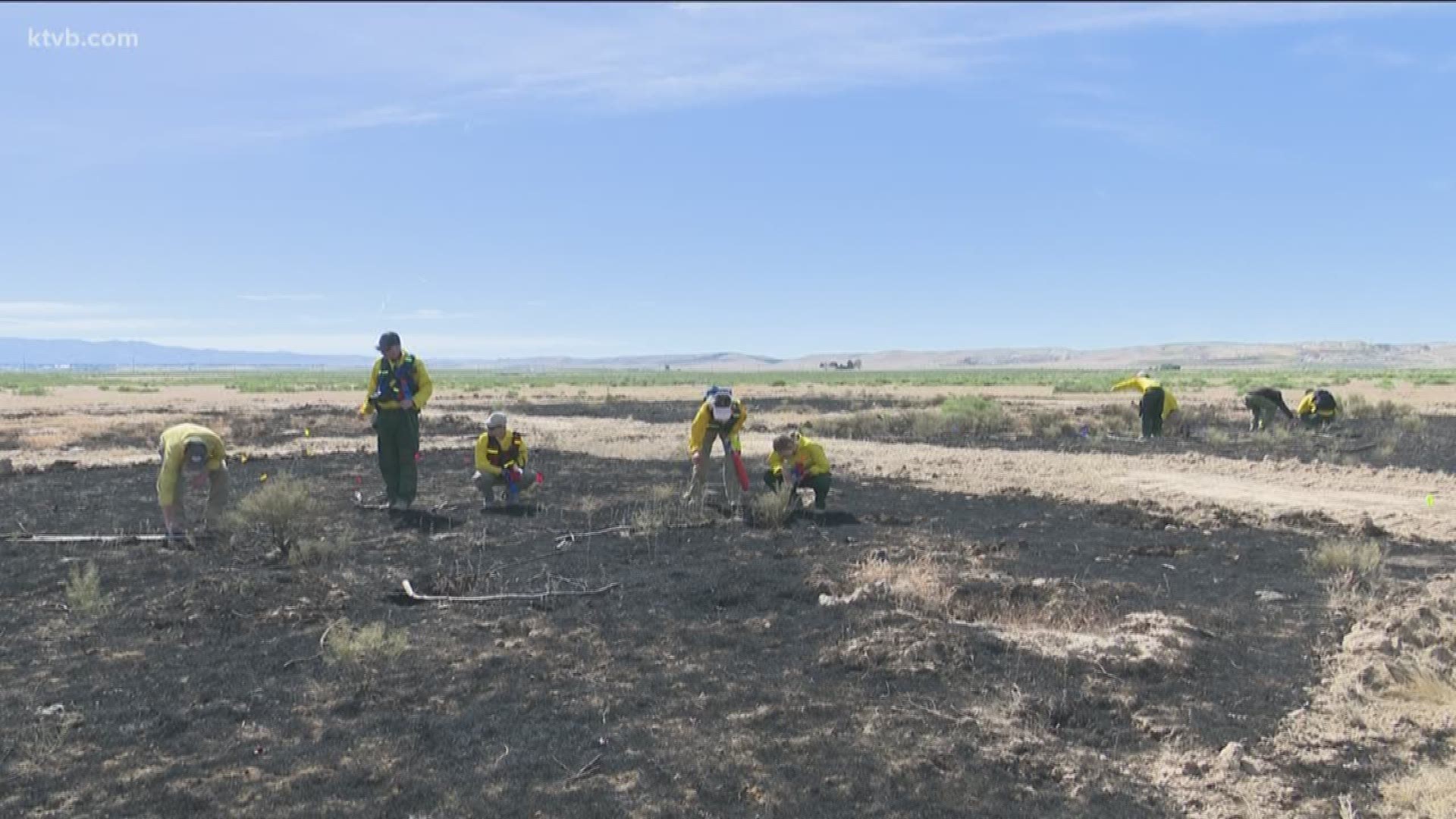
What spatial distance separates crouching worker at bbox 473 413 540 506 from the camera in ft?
40.1

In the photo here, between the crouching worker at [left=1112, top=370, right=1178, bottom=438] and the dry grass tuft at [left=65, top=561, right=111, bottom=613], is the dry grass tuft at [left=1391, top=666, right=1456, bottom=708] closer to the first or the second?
the dry grass tuft at [left=65, top=561, right=111, bottom=613]

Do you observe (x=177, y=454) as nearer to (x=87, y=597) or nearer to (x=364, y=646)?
(x=87, y=597)

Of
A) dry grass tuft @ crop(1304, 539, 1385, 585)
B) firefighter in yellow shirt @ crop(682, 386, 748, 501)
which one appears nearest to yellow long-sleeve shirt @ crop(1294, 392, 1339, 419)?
dry grass tuft @ crop(1304, 539, 1385, 585)

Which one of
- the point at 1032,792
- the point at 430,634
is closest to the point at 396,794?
the point at 430,634

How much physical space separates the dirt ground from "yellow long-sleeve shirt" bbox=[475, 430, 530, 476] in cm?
60

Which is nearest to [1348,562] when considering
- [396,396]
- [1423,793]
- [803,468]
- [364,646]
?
[1423,793]

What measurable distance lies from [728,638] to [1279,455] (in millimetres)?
16462

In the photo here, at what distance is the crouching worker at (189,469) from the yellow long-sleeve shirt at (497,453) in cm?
298

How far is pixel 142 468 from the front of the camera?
17.1m

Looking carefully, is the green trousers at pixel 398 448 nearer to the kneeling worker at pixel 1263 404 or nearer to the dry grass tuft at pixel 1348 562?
the dry grass tuft at pixel 1348 562

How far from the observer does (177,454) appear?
944 centimetres

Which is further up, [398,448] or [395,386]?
[395,386]

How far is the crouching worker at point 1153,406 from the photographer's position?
2208 cm

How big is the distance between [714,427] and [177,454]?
5702 mm
